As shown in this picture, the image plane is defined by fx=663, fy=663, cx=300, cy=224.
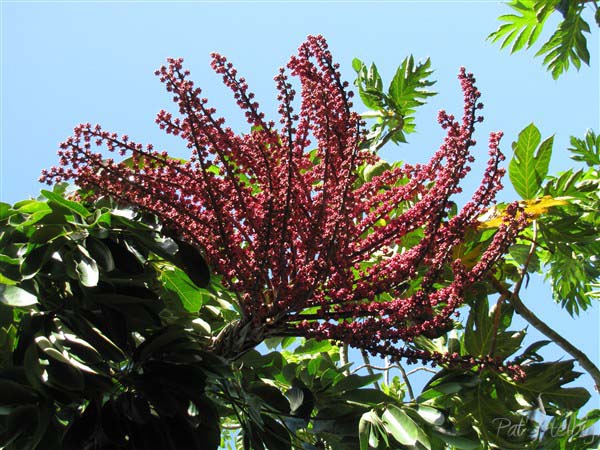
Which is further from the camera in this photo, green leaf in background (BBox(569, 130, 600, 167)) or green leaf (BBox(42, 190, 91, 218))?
green leaf in background (BBox(569, 130, 600, 167))

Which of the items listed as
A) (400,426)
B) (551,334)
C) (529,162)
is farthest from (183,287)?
(529,162)

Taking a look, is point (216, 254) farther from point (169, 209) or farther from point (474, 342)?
point (474, 342)

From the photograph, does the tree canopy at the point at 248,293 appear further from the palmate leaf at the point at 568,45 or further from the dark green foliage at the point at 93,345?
the palmate leaf at the point at 568,45

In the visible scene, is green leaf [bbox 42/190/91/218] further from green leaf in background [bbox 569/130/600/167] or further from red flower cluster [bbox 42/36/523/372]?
green leaf in background [bbox 569/130/600/167]

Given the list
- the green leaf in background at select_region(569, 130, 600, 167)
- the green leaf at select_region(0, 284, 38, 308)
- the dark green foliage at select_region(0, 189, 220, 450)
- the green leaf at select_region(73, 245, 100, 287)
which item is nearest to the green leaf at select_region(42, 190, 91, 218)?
the dark green foliage at select_region(0, 189, 220, 450)

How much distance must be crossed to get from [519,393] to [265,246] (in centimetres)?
118

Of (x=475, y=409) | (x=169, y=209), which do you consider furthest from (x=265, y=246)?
(x=475, y=409)

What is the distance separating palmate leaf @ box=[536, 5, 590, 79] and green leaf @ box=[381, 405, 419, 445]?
12.3 ft

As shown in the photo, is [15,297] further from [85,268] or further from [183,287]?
[183,287]

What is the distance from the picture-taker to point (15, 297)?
5.62 feet

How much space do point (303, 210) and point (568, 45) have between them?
3837 millimetres

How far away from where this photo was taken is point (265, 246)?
1.99 m

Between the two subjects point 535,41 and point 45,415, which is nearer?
point 45,415

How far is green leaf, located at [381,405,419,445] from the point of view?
195 cm
